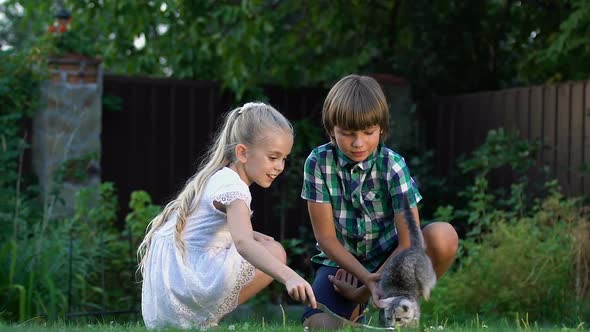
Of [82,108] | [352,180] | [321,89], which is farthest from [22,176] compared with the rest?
[352,180]

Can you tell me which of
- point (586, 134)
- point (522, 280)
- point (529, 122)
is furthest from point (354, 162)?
point (529, 122)

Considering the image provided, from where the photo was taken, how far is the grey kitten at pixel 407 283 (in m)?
3.68

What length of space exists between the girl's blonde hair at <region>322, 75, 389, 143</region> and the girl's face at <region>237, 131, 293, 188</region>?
261 millimetres

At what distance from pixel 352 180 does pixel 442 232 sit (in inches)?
20.9

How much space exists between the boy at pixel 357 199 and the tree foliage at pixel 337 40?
3.66 meters

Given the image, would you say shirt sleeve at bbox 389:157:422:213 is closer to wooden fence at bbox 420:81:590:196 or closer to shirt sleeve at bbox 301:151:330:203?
shirt sleeve at bbox 301:151:330:203

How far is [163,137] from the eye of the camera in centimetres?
936

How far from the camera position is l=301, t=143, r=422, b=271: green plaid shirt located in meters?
4.62

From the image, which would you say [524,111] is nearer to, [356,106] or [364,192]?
[364,192]

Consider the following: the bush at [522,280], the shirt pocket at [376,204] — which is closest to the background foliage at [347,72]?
the bush at [522,280]

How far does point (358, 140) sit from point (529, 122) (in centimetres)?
491

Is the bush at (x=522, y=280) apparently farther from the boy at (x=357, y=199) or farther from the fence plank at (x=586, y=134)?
the boy at (x=357, y=199)

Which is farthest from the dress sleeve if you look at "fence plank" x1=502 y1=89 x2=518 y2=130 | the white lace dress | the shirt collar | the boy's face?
"fence plank" x1=502 y1=89 x2=518 y2=130

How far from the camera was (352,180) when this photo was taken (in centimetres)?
466
